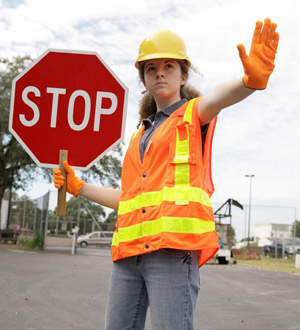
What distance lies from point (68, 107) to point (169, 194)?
1.34 meters

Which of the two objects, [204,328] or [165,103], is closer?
[165,103]

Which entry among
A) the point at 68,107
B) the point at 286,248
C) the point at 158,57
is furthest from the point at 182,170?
the point at 286,248

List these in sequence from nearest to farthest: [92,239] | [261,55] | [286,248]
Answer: [261,55]
[286,248]
[92,239]

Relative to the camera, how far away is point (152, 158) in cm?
248

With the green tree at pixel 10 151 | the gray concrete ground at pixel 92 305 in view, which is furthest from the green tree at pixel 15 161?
the gray concrete ground at pixel 92 305

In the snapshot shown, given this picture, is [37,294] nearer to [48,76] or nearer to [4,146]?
[48,76]

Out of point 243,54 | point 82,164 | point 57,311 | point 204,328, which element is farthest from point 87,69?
point 57,311

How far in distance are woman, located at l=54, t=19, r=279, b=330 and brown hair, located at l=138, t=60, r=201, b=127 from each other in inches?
0.5

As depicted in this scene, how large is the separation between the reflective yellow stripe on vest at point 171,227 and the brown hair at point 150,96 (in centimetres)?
74

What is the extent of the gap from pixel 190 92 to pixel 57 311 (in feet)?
14.4

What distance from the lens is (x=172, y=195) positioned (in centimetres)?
233

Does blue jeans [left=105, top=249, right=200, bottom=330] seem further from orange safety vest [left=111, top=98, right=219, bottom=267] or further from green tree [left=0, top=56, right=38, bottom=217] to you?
green tree [left=0, top=56, right=38, bottom=217]

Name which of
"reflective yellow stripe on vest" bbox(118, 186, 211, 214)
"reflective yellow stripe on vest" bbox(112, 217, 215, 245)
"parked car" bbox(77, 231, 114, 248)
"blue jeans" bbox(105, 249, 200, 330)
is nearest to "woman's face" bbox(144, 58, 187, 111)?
"reflective yellow stripe on vest" bbox(118, 186, 211, 214)

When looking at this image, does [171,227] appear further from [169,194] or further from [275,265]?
[275,265]
